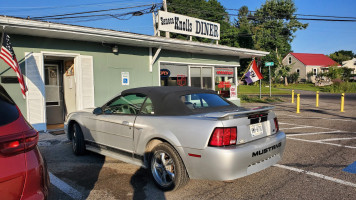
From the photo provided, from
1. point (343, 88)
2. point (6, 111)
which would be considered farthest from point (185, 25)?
point (343, 88)

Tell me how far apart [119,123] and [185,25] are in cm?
869

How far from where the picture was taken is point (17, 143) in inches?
84.9

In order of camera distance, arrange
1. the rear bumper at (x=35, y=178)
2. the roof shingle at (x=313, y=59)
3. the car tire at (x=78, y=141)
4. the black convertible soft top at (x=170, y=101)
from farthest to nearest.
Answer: the roof shingle at (x=313, y=59) → the car tire at (x=78, y=141) → the black convertible soft top at (x=170, y=101) → the rear bumper at (x=35, y=178)

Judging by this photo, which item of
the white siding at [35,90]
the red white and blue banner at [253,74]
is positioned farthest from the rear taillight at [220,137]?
the red white and blue banner at [253,74]

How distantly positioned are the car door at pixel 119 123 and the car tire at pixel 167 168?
61 cm

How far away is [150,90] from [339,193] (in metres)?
3.13

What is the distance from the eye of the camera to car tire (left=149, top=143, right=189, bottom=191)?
364cm

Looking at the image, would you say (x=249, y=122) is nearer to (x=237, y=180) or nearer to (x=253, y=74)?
(x=237, y=180)

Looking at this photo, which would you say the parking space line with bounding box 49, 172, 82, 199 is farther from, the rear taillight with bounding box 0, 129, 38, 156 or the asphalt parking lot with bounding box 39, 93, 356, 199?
the rear taillight with bounding box 0, 129, 38, 156

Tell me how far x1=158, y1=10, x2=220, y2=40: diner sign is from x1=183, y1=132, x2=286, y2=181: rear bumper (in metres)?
8.81

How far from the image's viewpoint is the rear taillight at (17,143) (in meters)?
2.07

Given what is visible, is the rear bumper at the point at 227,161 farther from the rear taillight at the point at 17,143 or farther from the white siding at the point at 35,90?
the white siding at the point at 35,90

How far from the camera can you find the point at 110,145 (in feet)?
15.7

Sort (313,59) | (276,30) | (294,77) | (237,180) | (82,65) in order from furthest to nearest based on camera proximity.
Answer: (313,59) < (294,77) < (276,30) < (82,65) < (237,180)
